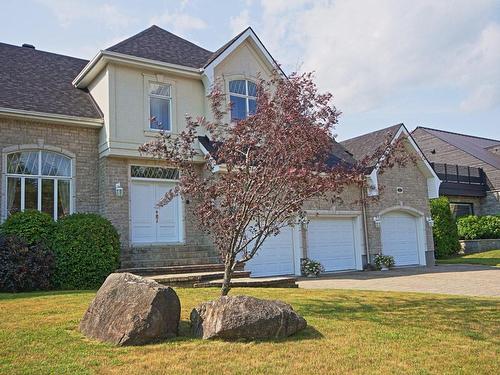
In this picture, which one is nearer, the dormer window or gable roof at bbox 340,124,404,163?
the dormer window

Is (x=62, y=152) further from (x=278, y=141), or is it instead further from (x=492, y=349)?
(x=492, y=349)

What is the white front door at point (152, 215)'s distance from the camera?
14.8m

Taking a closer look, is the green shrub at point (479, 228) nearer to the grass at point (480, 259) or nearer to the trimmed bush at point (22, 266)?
the grass at point (480, 259)

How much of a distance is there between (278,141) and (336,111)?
4.53 ft

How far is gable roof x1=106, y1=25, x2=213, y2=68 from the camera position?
15.5m

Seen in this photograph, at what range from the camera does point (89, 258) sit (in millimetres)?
11953

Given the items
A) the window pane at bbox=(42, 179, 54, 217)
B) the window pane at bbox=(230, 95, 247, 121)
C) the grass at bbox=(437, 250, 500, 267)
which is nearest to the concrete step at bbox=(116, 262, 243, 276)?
the window pane at bbox=(42, 179, 54, 217)

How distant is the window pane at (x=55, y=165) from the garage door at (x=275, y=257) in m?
6.51

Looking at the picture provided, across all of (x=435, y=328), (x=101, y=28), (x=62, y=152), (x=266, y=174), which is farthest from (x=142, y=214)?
(x=435, y=328)

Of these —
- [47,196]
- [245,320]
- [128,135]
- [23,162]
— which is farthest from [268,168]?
[23,162]

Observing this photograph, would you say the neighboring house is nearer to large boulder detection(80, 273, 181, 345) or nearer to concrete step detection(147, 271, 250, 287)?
concrete step detection(147, 271, 250, 287)

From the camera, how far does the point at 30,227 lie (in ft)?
38.8

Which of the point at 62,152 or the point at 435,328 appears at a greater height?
the point at 62,152

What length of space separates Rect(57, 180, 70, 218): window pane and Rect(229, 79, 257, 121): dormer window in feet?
19.9
